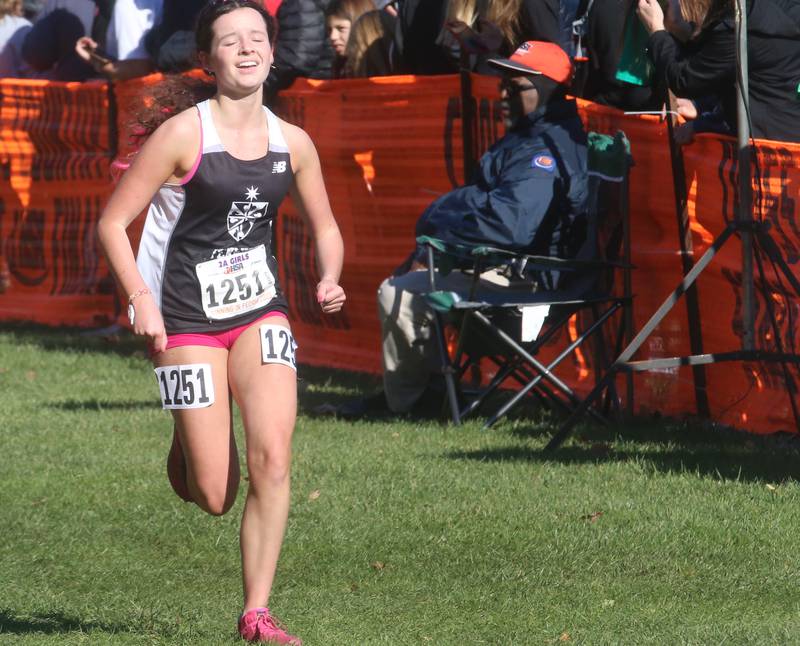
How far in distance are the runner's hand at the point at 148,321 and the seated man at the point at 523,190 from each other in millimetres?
3940

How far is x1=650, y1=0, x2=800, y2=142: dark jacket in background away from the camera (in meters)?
8.20

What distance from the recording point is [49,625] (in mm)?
5523

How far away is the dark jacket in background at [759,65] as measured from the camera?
8203mm

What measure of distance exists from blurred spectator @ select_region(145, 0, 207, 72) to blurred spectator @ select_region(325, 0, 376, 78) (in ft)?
3.89

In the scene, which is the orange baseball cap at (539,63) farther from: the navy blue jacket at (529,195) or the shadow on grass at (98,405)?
the shadow on grass at (98,405)

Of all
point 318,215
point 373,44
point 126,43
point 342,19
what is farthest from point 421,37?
point 318,215

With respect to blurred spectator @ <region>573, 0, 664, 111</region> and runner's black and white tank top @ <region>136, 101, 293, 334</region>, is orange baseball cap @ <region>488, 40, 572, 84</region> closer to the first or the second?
blurred spectator @ <region>573, 0, 664, 111</region>

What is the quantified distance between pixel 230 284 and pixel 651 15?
13.3ft

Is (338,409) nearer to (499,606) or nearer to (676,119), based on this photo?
(676,119)

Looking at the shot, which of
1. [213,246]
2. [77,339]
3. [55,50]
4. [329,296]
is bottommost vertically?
[77,339]

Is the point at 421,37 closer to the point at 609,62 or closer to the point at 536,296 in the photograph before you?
the point at 609,62

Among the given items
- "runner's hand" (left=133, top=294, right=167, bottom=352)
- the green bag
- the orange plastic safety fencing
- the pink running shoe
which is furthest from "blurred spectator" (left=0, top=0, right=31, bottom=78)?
the pink running shoe

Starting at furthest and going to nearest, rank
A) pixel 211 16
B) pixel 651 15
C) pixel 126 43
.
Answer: pixel 126 43 → pixel 651 15 → pixel 211 16

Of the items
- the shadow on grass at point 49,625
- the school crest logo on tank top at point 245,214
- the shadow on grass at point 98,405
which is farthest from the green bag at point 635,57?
the shadow on grass at point 49,625
